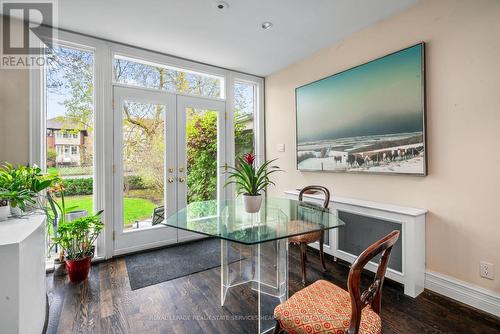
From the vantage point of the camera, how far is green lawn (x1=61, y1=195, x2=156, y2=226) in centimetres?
282

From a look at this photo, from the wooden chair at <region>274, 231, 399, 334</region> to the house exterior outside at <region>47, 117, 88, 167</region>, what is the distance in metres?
2.84

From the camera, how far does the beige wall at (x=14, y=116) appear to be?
7.67 feet

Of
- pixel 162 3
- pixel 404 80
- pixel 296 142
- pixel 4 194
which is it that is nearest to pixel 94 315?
pixel 4 194

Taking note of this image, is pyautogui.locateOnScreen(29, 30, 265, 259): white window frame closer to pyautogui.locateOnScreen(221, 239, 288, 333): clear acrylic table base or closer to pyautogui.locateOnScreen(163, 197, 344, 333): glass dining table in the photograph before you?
pyautogui.locateOnScreen(163, 197, 344, 333): glass dining table

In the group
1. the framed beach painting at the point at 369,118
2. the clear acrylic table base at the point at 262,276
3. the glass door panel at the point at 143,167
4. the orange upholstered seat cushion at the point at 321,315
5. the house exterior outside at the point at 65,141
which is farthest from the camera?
the glass door panel at the point at 143,167

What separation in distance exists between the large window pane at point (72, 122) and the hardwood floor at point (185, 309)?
1.02m

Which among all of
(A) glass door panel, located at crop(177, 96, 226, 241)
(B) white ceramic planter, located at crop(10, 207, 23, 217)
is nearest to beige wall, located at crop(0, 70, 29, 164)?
(B) white ceramic planter, located at crop(10, 207, 23, 217)

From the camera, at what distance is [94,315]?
184 cm

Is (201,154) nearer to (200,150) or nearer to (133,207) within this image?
(200,150)

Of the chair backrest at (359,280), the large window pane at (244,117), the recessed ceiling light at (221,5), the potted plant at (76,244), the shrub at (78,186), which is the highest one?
the recessed ceiling light at (221,5)

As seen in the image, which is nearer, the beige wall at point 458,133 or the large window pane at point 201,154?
the beige wall at point 458,133

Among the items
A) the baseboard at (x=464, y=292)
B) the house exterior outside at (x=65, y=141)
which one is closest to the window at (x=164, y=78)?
the house exterior outside at (x=65, y=141)

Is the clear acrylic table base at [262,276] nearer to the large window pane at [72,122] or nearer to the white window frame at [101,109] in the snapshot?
the white window frame at [101,109]

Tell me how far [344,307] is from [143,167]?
2853 mm
